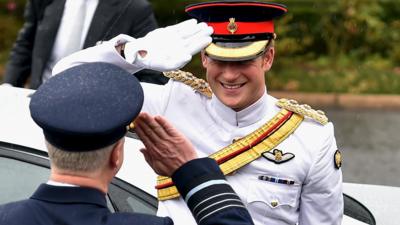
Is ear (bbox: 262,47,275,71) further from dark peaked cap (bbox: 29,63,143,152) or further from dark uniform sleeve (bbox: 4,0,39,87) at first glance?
dark uniform sleeve (bbox: 4,0,39,87)

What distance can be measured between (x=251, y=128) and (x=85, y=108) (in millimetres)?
873

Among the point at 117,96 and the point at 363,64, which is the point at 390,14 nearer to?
the point at 363,64

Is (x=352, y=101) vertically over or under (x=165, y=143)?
under

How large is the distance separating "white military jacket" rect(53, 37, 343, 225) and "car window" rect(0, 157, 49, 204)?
0.44 m

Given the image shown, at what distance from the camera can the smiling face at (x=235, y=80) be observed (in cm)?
250

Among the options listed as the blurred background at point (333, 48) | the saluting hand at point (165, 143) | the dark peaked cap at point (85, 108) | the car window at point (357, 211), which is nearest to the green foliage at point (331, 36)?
the blurred background at point (333, 48)

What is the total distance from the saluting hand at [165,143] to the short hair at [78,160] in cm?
17

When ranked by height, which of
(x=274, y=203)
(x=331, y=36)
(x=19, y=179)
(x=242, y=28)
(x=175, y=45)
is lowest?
(x=331, y=36)

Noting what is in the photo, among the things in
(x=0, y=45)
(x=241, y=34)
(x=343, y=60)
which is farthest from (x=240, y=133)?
(x=0, y=45)

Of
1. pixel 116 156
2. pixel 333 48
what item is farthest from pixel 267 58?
pixel 333 48

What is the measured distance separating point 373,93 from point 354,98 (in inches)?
11.1

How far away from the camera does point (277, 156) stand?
2.53m

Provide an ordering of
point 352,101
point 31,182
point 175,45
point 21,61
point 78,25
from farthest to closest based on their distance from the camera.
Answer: point 352,101
point 21,61
point 78,25
point 31,182
point 175,45

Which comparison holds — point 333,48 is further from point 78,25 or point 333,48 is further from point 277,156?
point 277,156
